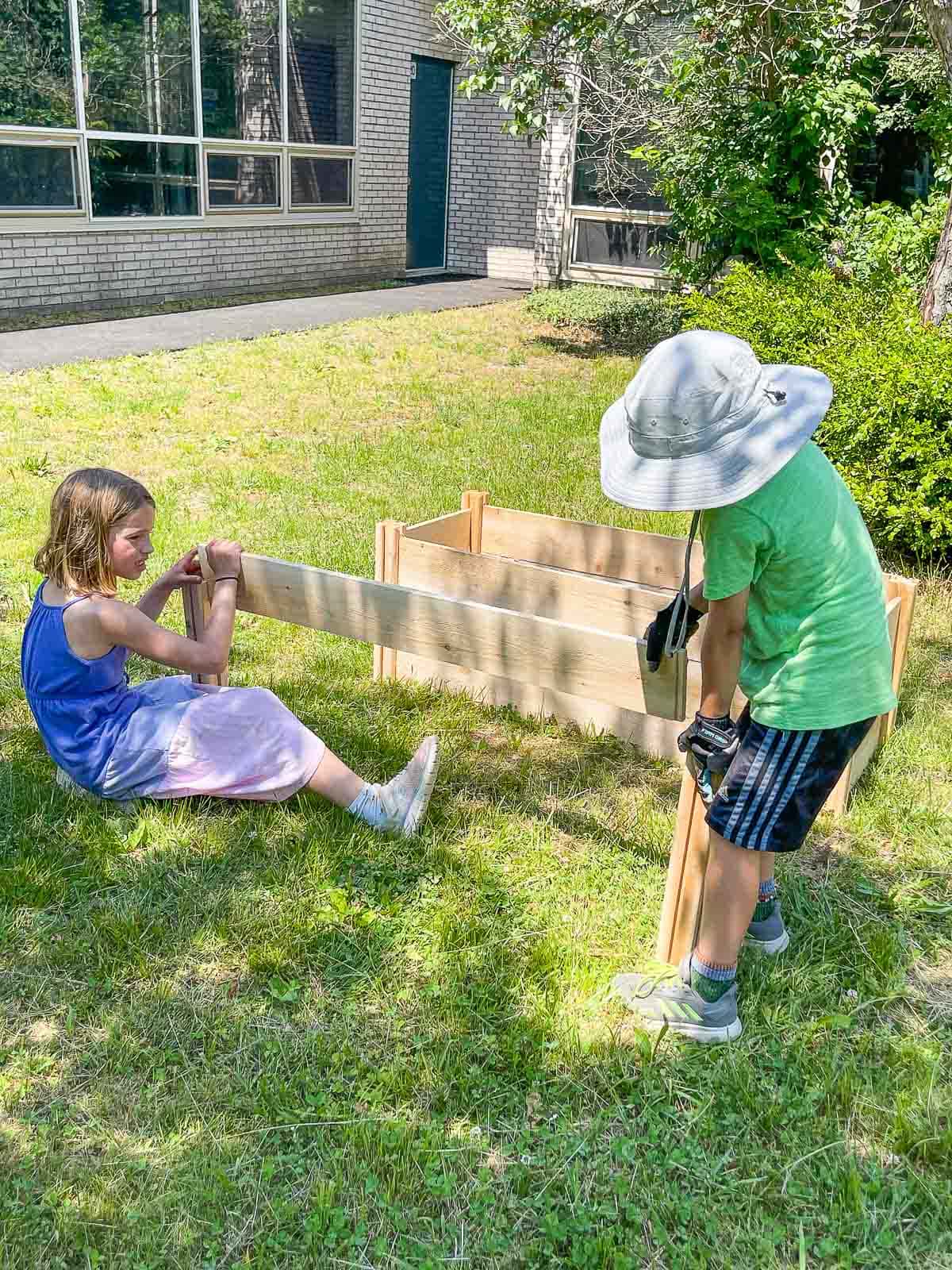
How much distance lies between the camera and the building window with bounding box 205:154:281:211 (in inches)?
540

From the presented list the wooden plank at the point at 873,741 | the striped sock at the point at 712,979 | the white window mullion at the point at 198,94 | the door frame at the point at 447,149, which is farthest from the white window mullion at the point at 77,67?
the striped sock at the point at 712,979

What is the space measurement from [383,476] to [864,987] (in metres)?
5.09

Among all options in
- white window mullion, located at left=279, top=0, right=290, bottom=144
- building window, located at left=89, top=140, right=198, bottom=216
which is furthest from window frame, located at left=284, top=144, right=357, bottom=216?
building window, located at left=89, top=140, right=198, bottom=216

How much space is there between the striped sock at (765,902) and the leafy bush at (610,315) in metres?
10.8

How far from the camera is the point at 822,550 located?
242cm

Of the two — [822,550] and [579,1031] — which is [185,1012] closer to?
[579,1031]

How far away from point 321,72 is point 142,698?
13.9 metres

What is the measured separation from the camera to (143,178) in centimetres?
1273

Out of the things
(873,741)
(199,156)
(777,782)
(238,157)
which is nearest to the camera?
(777,782)

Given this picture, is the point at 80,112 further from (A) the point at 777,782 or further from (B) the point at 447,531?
(A) the point at 777,782

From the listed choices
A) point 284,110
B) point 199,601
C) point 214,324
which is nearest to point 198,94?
point 284,110

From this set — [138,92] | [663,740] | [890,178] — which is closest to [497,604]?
[663,740]

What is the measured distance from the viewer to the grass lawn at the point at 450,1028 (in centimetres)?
231

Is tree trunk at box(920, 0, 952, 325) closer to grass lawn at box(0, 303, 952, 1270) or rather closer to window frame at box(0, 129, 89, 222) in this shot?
grass lawn at box(0, 303, 952, 1270)
